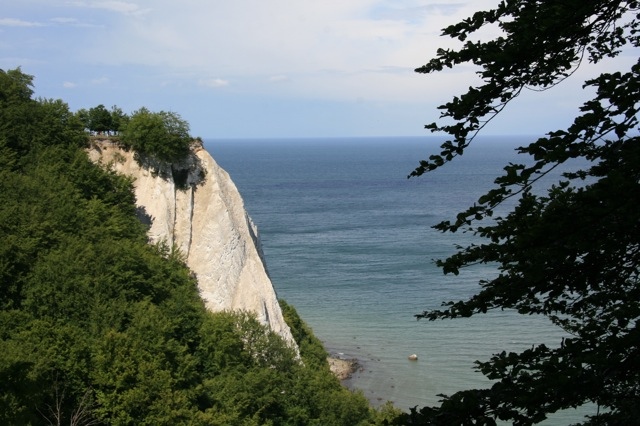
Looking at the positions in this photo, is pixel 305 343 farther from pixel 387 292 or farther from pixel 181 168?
pixel 387 292

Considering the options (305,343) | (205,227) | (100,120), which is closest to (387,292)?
(305,343)

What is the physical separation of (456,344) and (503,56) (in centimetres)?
4164

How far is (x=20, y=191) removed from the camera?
28922 millimetres

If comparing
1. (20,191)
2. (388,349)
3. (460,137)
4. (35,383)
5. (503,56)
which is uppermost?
(503,56)

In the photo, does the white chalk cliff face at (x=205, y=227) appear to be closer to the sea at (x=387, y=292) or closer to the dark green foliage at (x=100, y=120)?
the dark green foliage at (x=100, y=120)

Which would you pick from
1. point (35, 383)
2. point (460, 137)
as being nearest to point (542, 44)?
point (460, 137)

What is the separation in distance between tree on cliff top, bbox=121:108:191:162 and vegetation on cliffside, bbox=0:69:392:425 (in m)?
2.17

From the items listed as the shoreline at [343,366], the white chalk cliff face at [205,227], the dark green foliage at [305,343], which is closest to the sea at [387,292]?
the shoreline at [343,366]

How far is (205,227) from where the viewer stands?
116ft

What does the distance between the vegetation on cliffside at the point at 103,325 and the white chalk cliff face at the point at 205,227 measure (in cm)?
120

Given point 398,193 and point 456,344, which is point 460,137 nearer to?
point 456,344

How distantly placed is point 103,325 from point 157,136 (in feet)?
45.3

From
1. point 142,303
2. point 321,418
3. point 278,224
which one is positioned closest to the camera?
point 142,303

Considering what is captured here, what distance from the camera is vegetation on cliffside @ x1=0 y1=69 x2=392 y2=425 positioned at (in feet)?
68.2
